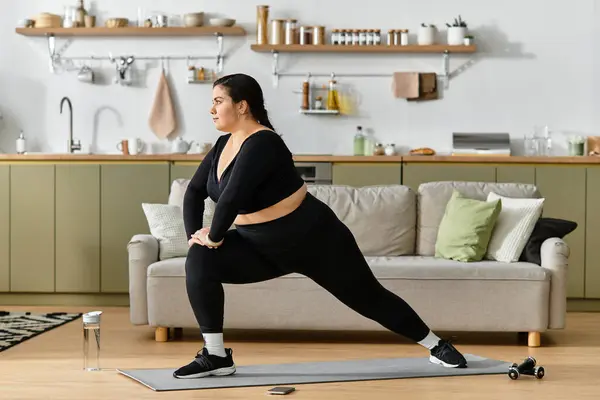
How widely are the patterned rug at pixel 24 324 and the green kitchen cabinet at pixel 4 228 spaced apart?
476 millimetres

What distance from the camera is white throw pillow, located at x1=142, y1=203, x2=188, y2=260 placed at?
5.61m

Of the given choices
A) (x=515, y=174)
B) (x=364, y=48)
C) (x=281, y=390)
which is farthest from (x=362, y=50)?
(x=281, y=390)

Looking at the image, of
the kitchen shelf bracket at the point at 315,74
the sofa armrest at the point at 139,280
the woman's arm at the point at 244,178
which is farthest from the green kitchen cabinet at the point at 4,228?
the woman's arm at the point at 244,178

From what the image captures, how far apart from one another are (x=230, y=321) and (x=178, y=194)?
957 mm

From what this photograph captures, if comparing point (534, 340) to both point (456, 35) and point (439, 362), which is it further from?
point (456, 35)

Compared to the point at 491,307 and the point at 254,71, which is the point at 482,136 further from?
the point at 491,307

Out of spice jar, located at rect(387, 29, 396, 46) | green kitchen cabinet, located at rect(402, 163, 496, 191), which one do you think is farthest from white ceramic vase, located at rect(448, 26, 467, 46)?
green kitchen cabinet, located at rect(402, 163, 496, 191)

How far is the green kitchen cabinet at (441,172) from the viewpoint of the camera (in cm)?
694

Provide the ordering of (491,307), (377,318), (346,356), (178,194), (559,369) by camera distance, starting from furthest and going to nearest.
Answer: (178,194) → (491,307) → (346,356) → (559,369) → (377,318)

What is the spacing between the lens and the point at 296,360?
4.83 meters

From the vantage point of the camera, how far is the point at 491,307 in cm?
530

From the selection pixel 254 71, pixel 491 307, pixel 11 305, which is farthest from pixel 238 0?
pixel 491 307

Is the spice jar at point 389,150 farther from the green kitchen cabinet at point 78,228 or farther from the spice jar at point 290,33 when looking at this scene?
A: the green kitchen cabinet at point 78,228

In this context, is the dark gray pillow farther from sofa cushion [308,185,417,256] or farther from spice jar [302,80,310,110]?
spice jar [302,80,310,110]
